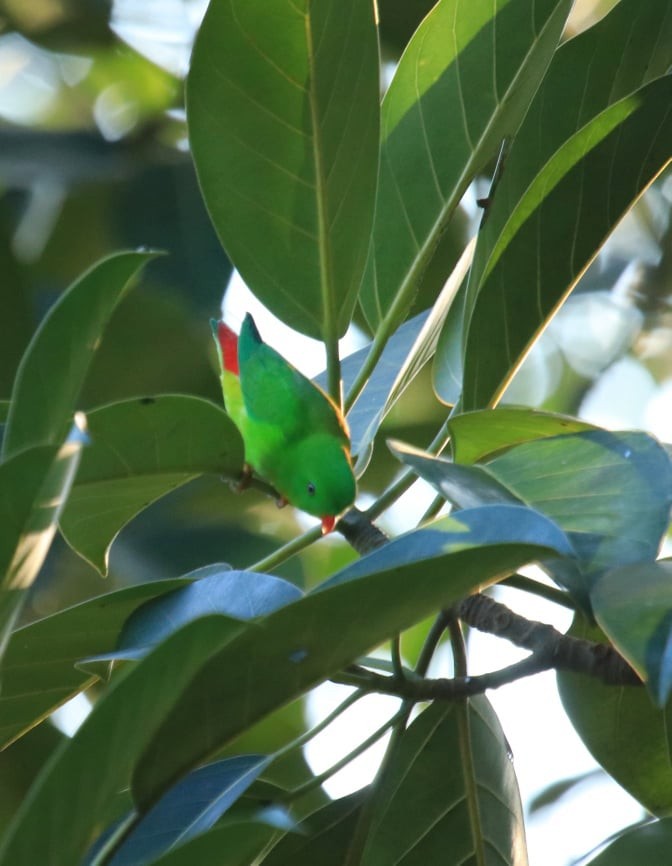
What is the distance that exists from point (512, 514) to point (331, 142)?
1.73 ft

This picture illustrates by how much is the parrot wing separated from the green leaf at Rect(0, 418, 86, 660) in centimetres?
53

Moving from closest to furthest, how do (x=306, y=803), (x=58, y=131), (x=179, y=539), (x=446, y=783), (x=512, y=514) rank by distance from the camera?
1. (x=512, y=514)
2. (x=446, y=783)
3. (x=306, y=803)
4. (x=179, y=539)
5. (x=58, y=131)

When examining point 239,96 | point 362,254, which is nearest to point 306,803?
point 362,254

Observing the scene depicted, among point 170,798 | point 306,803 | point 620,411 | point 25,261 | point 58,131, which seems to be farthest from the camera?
point 620,411

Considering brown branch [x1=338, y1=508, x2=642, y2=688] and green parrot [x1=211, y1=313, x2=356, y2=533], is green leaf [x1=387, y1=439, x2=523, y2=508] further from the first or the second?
green parrot [x1=211, y1=313, x2=356, y2=533]

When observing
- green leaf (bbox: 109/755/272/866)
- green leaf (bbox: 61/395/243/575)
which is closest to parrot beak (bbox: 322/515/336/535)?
green leaf (bbox: 61/395/243/575)

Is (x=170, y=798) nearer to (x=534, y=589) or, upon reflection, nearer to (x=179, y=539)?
(x=534, y=589)

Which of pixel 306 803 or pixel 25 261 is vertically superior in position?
pixel 25 261

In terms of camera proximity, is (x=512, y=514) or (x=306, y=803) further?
(x=306, y=803)

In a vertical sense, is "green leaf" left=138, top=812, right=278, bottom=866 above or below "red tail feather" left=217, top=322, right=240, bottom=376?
below

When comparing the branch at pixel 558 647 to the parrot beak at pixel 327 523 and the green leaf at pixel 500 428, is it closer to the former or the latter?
the green leaf at pixel 500 428

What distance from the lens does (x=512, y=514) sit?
2.11 ft

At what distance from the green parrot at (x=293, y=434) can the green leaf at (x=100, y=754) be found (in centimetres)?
42

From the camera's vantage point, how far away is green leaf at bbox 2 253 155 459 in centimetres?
71
